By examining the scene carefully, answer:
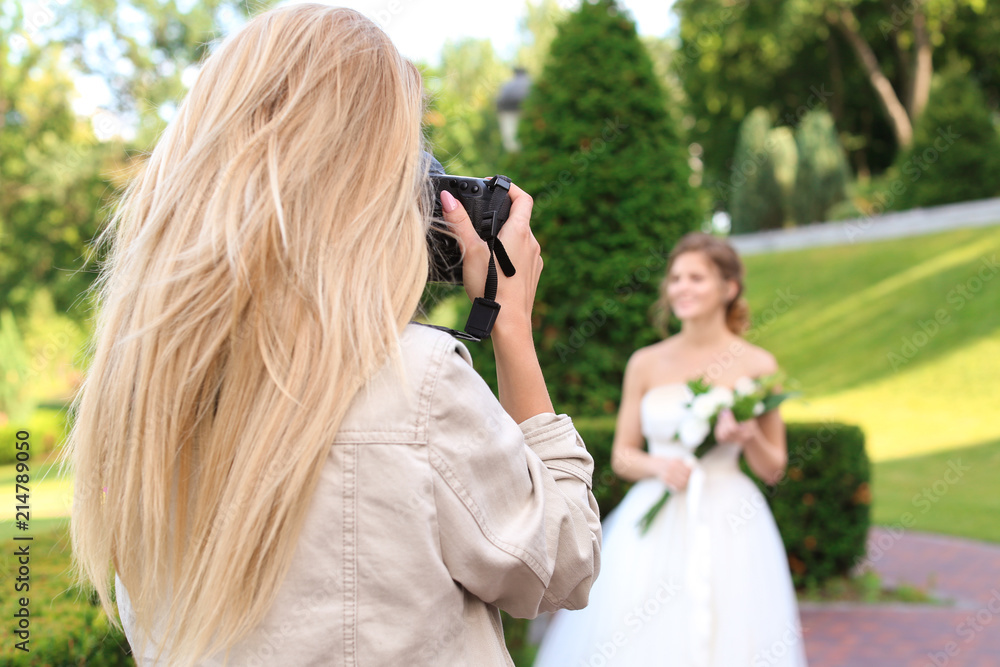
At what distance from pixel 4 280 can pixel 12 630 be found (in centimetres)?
2740

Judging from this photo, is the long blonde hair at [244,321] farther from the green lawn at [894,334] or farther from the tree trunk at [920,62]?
the tree trunk at [920,62]

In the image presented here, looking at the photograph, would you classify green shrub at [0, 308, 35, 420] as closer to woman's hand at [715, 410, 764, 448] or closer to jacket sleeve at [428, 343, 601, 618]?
woman's hand at [715, 410, 764, 448]

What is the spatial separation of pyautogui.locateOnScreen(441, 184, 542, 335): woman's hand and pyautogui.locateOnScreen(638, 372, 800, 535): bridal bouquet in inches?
98.3

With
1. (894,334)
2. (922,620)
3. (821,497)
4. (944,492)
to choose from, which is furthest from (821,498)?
(894,334)

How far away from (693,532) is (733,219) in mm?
23925

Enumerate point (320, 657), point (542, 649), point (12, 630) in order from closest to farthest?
point (320, 657) < point (12, 630) < point (542, 649)

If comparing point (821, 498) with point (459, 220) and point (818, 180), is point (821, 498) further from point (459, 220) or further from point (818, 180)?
point (818, 180)

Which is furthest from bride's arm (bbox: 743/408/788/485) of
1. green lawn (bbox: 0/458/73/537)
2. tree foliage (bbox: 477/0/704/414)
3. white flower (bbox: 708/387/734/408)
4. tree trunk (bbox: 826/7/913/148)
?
tree trunk (bbox: 826/7/913/148)

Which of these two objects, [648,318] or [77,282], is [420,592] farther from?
[77,282]

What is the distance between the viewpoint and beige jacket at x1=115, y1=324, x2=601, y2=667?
1137 mm

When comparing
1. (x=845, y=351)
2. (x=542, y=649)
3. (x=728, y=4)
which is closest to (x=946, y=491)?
(x=845, y=351)

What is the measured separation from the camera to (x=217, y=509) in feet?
3.81

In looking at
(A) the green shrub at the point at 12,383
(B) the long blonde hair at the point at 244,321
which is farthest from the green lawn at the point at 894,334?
(A) the green shrub at the point at 12,383

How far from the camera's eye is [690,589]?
343cm
